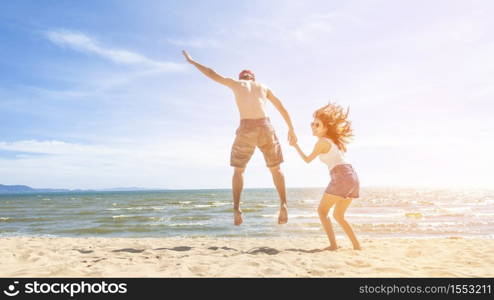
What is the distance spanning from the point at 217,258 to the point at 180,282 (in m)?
1.65

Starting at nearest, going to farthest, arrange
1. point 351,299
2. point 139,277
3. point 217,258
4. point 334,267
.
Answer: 1. point 351,299
2. point 139,277
3. point 334,267
4. point 217,258

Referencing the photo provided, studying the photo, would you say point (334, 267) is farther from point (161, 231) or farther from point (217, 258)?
point (161, 231)

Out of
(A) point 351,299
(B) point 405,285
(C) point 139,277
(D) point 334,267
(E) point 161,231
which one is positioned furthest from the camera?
(E) point 161,231

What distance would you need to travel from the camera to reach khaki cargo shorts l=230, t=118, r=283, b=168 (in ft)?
18.1

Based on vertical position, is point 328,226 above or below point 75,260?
above

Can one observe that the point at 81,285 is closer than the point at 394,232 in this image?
Yes

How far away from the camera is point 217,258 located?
543 cm

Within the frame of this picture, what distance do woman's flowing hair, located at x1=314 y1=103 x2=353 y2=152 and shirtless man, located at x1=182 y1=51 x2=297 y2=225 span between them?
59cm

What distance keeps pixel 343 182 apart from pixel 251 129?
1.72 m

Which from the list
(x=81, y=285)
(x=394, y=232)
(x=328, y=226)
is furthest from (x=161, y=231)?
(x=81, y=285)

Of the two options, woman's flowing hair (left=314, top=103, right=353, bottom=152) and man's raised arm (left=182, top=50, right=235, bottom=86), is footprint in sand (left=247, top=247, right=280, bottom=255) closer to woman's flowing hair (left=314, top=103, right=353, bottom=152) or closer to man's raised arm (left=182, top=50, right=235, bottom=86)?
woman's flowing hair (left=314, top=103, right=353, bottom=152)

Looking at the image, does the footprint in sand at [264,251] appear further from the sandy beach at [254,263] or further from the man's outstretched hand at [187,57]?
the man's outstretched hand at [187,57]

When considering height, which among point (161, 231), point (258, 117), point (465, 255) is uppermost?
point (258, 117)

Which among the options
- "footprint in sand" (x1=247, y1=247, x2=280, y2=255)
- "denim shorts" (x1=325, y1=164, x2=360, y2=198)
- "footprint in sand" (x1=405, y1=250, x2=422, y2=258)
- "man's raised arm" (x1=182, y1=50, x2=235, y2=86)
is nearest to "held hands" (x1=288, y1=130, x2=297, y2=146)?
"denim shorts" (x1=325, y1=164, x2=360, y2=198)
